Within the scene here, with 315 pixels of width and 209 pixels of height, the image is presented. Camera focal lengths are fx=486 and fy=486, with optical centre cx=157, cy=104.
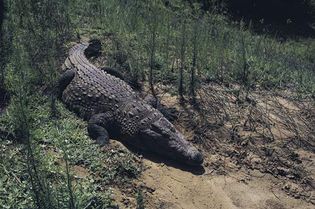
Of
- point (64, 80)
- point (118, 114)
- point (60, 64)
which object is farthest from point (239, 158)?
point (60, 64)

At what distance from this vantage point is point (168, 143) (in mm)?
5285

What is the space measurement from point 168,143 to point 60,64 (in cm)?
245

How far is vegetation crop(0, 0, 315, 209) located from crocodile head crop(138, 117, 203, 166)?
0.37 meters

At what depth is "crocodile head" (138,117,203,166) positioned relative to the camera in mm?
5145

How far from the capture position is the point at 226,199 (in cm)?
476

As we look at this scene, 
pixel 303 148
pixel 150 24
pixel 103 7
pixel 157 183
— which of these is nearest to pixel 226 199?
pixel 157 183

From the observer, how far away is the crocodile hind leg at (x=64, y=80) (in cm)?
621

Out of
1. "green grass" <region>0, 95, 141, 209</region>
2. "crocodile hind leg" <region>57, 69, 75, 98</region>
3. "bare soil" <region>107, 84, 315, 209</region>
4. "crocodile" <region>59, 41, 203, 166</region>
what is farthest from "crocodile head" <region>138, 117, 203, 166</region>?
"crocodile hind leg" <region>57, 69, 75, 98</region>

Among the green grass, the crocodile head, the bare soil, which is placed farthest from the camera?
the crocodile head

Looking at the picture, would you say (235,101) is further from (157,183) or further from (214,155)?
(157,183)

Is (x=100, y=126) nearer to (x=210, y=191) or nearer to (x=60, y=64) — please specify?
(x=210, y=191)

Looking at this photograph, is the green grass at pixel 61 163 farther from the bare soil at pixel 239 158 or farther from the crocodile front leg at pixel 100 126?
the bare soil at pixel 239 158

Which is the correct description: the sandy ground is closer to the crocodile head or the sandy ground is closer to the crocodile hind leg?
the crocodile head

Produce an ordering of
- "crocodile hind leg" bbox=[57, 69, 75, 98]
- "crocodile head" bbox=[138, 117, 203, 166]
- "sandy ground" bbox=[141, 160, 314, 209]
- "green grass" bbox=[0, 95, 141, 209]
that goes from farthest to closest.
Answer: "crocodile hind leg" bbox=[57, 69, 75, 98], "crocodile head" bbox=[138, 117, 203, 166], "sandy ground" bbox=[141, 160, 314, 209], "green grass" bbox=[0, 95, 141, 209]
